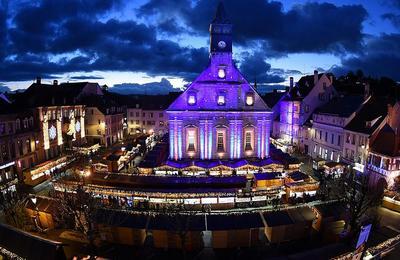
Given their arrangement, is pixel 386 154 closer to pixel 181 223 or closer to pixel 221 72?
pixel 221 72

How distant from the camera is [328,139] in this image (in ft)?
178

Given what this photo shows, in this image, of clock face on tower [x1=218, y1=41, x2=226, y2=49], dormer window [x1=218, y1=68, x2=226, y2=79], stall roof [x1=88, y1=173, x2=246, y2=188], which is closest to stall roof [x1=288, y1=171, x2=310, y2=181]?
stall roof [x1=88, y1=173, x2=246, y2=188]

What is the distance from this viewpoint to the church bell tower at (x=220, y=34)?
5084 centimetres

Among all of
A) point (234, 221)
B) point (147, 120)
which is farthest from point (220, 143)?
point (147, 120)

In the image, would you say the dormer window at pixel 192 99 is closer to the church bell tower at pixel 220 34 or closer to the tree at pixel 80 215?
the church bell tower at pixel 220 34

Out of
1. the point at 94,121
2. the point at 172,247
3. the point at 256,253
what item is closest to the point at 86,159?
the point at 94,121

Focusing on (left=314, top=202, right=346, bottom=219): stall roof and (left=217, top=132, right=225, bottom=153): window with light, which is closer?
(left=314, top=202, right=346, bottom=219): stall roof

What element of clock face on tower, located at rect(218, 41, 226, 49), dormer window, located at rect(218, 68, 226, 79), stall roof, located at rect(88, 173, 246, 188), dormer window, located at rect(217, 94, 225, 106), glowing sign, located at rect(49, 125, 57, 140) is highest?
clock face on tower, located at rect(218, 41, 226, 49)

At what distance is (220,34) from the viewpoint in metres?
51.1

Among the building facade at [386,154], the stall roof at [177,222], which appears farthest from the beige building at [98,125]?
the building facade at [386,154]

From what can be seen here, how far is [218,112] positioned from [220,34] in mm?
13930

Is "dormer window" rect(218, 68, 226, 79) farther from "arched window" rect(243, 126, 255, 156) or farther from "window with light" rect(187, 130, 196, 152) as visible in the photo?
"window with light" rect(187, 130, 196, 152)

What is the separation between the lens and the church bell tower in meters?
50.8

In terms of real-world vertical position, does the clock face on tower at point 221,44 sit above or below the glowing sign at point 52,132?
above
